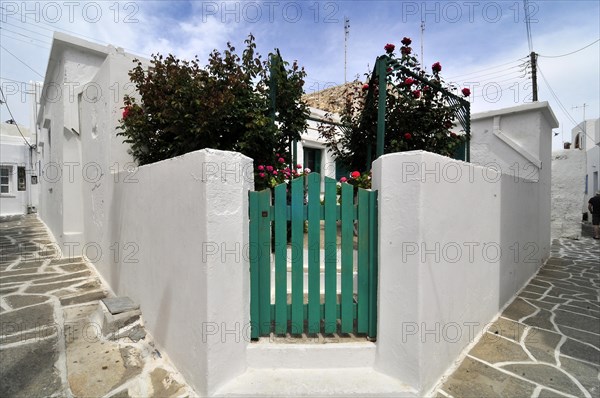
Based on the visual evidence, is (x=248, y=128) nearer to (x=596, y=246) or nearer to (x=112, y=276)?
(x=112, y=276)

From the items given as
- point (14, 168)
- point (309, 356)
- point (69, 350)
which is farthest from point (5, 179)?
point (309, 356)

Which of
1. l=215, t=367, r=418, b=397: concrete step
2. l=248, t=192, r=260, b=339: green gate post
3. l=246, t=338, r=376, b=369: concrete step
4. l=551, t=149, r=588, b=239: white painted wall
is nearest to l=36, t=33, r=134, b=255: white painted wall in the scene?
l=248, t=192, r=260, b=339: green gate post

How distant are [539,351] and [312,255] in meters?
2.47

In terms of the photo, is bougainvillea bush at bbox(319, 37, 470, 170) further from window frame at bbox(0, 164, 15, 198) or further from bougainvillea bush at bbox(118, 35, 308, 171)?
window frame at bbox(0, 164, 15, 198)

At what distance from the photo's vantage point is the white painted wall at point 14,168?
15062 millimetres

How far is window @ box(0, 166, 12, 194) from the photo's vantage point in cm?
1510

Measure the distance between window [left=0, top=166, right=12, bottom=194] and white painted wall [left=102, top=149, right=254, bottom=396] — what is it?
17.6 m

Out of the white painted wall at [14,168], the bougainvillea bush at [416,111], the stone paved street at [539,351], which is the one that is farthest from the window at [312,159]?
the white painted wall at [14,168]

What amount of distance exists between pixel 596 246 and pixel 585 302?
6766mm

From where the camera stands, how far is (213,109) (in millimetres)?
3910

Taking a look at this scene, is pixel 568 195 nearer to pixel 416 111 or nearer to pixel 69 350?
pixel 416 111

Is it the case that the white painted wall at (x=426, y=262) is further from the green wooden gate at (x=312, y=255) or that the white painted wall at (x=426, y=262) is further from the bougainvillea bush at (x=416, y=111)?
the bougainvillea bush at (x=416, y=111)

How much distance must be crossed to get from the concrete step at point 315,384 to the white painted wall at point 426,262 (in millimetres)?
115

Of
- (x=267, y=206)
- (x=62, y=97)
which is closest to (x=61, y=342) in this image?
(x=267, y=206)
